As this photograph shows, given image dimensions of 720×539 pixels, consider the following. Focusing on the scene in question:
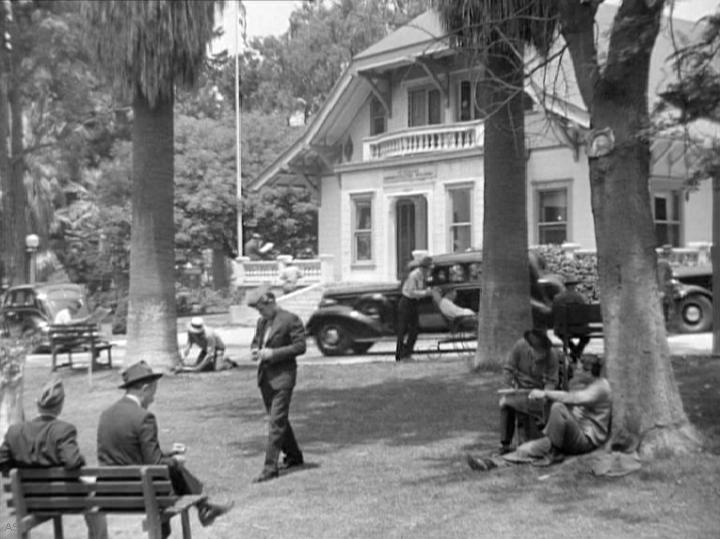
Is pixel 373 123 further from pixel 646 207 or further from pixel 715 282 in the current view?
pixel 646 207

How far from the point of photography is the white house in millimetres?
27359

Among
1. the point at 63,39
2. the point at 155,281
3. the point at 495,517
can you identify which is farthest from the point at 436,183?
the point at 495,517

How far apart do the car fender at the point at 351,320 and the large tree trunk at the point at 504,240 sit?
4456 millimetres

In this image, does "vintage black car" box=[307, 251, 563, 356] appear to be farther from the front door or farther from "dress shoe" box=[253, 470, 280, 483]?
the front door

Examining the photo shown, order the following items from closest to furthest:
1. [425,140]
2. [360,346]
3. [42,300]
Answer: [360,346] < [42,300] < [425,140]

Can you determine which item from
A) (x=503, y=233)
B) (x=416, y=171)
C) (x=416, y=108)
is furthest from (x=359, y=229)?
(x=503, y=233)

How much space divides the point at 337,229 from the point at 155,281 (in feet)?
54.3

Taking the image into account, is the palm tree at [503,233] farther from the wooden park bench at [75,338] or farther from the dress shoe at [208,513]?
the dress shoe at [208,513]

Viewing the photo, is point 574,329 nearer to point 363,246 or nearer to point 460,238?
point 460,238

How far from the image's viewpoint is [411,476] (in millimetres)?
8828

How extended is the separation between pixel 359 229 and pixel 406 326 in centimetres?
1552

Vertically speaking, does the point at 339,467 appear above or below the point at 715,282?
below

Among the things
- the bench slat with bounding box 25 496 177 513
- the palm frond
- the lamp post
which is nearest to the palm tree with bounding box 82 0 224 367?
the palm frond

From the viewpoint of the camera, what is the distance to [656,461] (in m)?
8.24
